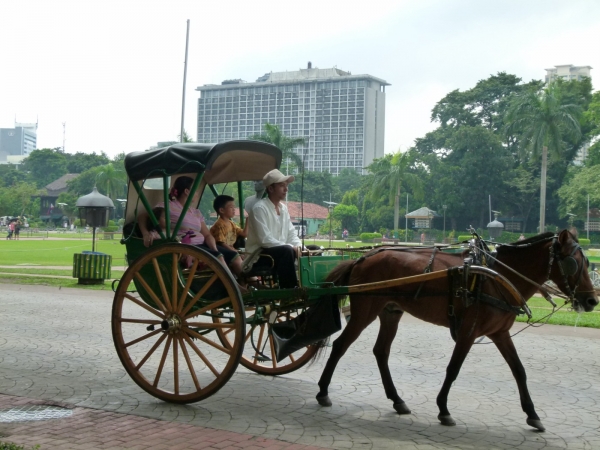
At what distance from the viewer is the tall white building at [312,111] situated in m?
84.4

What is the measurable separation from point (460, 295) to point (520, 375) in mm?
847

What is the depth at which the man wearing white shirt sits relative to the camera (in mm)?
6797

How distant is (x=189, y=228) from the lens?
741cm

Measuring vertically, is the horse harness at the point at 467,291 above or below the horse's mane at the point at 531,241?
below

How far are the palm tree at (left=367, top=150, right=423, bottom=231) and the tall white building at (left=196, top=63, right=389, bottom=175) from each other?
1618 cm

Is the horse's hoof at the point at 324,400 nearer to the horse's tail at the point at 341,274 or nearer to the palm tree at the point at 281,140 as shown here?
the horse's tail at the point at 341,274

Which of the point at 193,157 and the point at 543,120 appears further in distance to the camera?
the point at 543,120

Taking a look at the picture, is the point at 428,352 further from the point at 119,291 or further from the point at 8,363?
the point at 8,363

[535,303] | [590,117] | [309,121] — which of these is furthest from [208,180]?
[309,121]

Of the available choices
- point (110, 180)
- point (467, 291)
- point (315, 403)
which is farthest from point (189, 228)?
point (110, 180)

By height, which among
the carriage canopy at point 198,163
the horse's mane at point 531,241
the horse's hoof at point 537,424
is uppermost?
the carriage canopy at point 198,163

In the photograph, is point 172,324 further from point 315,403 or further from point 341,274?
point 341,274

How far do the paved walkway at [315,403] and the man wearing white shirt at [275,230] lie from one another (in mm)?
1306

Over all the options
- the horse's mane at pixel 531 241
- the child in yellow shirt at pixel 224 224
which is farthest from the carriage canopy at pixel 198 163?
the horse's mane at pixel 531 241
